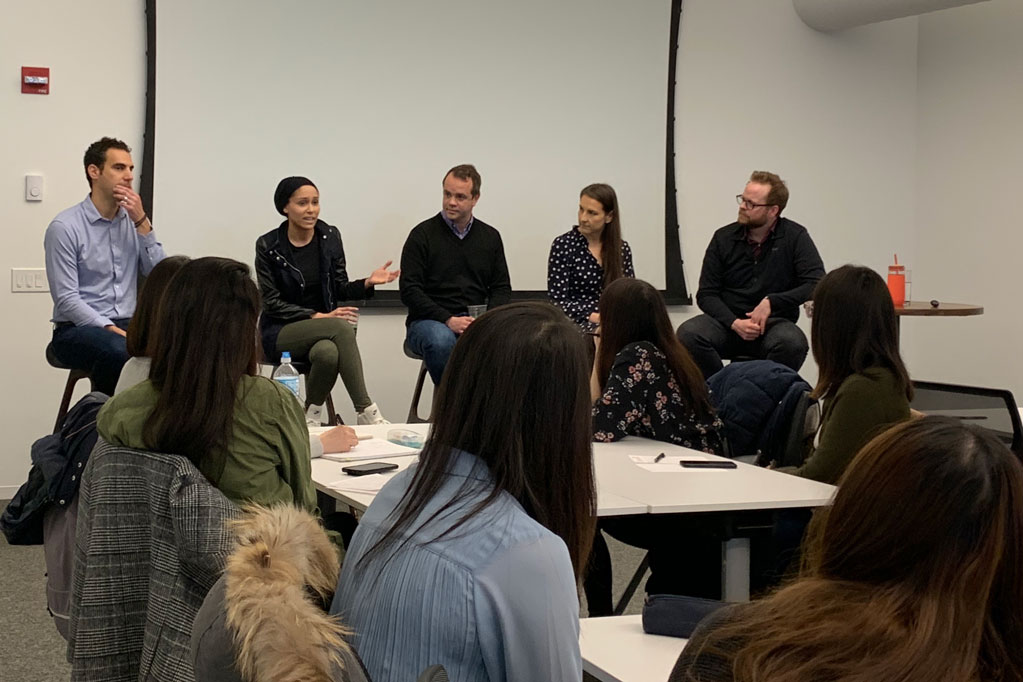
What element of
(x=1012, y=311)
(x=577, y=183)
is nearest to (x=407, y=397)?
(x=577, y=183)

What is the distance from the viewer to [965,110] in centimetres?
731

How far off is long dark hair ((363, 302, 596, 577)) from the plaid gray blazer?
67cm

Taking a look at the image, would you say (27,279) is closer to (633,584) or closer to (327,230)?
(327,230)

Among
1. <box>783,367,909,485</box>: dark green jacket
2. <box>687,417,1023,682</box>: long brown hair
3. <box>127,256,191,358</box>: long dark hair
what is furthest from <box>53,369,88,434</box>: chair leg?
<box>687,417,1023,682</box>: long brown hair

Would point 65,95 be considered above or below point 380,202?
above

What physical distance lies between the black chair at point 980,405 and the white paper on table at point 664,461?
66 centimetres

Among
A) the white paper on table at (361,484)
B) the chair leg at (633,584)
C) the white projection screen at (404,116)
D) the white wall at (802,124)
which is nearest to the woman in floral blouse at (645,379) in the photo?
the chair leg at (633,584)

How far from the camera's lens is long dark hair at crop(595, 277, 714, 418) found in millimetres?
3604

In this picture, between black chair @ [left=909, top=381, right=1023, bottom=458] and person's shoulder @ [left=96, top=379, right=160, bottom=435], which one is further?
black chair @ [left=909, top=381, right=1023, bottom=458]

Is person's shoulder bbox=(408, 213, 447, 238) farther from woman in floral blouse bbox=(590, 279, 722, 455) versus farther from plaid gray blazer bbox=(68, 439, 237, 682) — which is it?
plaid gray blazer bbox=(68, 439, 237, 682)

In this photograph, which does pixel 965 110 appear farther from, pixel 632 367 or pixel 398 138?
pixel 632 367

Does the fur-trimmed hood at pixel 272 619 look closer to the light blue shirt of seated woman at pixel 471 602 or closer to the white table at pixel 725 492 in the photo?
the light blue shirt of seated woman at pixel 471 602

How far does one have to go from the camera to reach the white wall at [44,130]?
537 cm

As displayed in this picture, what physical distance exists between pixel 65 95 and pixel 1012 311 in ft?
17.9
